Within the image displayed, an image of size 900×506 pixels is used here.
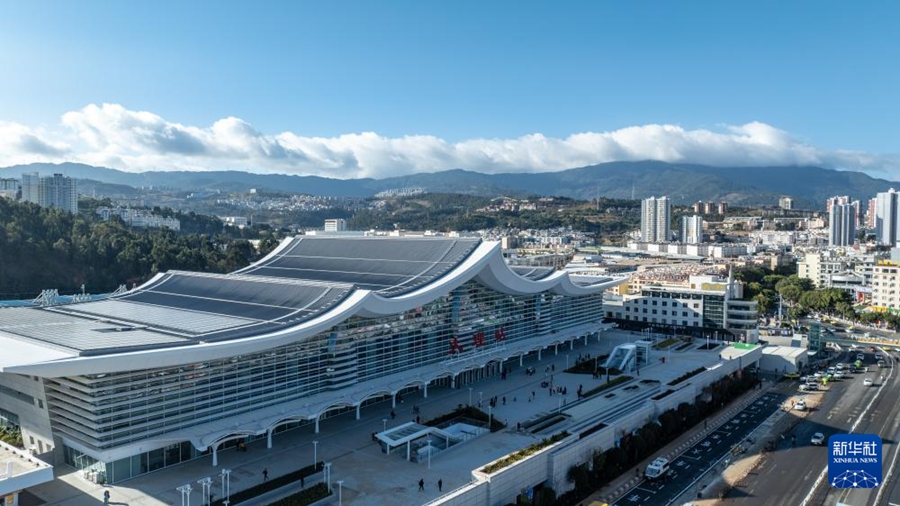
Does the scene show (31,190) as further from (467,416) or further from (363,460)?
(363,460)

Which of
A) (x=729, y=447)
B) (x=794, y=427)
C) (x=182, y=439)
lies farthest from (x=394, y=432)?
(x=794, y=427)

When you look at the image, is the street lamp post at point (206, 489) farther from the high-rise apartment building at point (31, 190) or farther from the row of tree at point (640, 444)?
the high-rise apartment building at point (31, 190)

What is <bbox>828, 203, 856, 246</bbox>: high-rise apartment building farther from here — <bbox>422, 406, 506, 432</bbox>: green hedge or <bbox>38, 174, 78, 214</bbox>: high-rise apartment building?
<bbox>38, 174, 78, 214</bbox>: high-rise apartment building

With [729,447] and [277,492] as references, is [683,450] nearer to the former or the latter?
[729,447]

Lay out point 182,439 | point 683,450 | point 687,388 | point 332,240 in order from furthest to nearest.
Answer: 1. point 332,240
2. point 687,388
3. point 683,450
4. point 182,439

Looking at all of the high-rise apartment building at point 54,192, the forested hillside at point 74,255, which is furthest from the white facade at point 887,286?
the high-rise apartment building at point 54,192

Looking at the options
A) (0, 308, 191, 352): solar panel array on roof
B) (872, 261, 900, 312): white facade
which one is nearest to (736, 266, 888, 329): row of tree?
(872, 261, 900, 312): white facade

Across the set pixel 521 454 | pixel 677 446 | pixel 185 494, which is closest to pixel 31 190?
pixel 185 494
